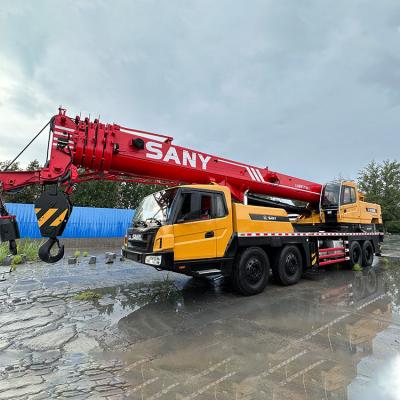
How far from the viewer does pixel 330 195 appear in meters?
9.81

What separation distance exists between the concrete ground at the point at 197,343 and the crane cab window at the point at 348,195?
354 cm

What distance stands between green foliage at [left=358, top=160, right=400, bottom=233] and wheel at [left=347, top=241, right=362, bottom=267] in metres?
24.0

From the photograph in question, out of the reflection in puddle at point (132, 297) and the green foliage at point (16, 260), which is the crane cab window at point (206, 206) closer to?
the reflection in puddle at point (132, 297)

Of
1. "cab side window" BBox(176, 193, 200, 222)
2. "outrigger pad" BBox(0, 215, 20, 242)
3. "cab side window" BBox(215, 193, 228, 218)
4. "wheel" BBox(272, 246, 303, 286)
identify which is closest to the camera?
"outrigger pad" BBox(0, 215, 20, 242)

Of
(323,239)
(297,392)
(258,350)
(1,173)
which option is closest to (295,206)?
(323,239)

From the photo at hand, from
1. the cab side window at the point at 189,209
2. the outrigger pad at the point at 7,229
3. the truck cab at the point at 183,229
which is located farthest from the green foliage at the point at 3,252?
the cab side window at the point at 189,209

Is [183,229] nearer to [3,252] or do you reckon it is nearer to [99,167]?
[99,167]

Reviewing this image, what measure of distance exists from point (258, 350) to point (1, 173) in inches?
213

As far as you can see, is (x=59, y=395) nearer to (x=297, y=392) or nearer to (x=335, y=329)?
(x=297, y=392)

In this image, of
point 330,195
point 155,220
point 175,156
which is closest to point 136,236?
point 155,220

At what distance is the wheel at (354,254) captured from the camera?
32.0ft

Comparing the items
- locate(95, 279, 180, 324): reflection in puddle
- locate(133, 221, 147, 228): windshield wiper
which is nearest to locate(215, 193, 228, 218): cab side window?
locate(133, 221, 147, 228): windshield wiper

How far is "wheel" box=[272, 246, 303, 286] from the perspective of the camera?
701 cm

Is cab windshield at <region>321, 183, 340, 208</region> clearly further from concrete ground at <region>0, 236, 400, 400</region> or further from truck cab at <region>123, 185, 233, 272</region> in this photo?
truck cab at <region>123, 185, 233, 272</region>
